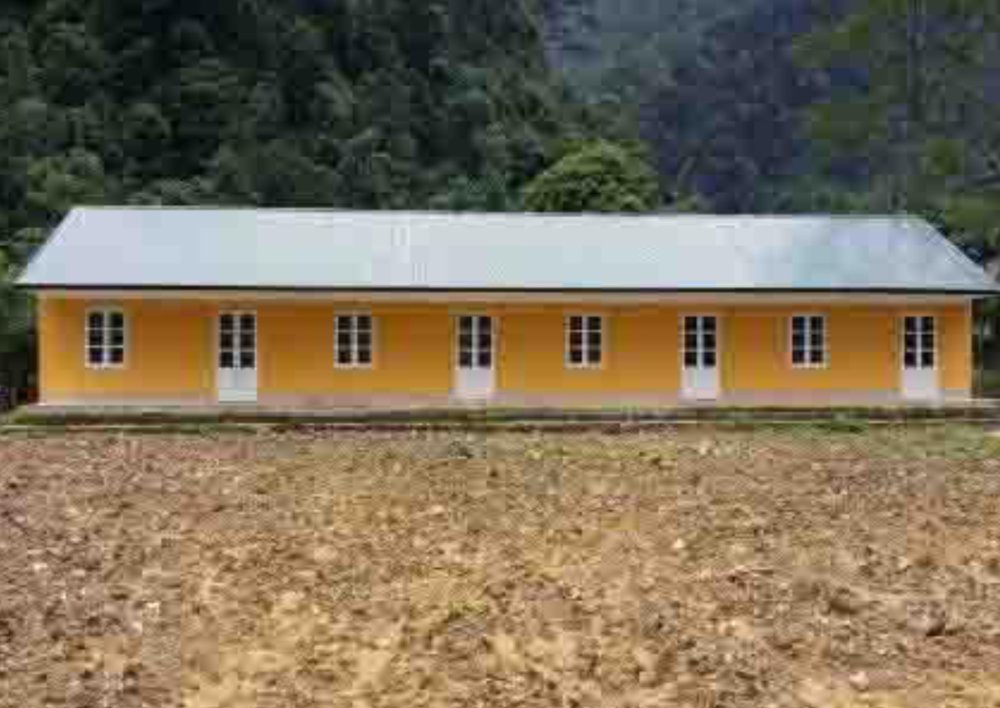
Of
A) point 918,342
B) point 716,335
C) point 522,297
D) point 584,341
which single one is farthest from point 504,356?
point 918,342

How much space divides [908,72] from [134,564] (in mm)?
25850

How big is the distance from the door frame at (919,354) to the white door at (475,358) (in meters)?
8.52

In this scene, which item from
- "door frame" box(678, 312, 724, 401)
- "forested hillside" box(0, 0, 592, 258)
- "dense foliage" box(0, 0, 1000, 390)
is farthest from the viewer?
"forested hillside" box(0, 0, 592, 258)

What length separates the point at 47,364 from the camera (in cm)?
2159

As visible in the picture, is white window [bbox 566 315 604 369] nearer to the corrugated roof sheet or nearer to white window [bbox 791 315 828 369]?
the corrugated roof sheet

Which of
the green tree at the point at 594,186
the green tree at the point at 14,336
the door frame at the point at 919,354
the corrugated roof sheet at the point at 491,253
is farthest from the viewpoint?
the green tree at the point at 594,186

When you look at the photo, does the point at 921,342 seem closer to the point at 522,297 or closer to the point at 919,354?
the point at 919,354

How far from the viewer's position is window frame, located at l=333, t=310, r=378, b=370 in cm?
2233

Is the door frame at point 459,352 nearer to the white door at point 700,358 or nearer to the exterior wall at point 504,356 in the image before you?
the exterior wall at point 504,356

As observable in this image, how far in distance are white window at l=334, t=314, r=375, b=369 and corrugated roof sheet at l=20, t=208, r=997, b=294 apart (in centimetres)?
90

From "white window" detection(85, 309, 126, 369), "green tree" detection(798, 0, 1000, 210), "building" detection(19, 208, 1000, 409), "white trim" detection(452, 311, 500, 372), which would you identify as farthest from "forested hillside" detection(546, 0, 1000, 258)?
"white window" detection(85, 309, 126, 369)

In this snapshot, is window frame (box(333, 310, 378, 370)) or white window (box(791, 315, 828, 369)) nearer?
window frame (box(333, 310, 378, 370))

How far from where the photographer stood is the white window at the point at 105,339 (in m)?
21.7

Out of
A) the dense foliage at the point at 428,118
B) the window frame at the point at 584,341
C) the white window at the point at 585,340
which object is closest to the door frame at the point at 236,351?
the window frame at the point at 584,341
